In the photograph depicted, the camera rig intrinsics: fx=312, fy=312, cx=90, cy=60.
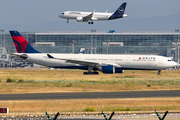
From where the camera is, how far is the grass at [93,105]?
21750 mm

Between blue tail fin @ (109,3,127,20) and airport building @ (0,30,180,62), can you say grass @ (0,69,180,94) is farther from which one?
airport building @ (0,30,180,62)

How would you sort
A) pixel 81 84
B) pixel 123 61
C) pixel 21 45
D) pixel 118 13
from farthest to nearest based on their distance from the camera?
pixel 118 13
pixel 21 45
pixel 123 61
pixel 81 84

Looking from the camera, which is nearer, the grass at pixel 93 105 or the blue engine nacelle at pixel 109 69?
the grass at pixel 93 105

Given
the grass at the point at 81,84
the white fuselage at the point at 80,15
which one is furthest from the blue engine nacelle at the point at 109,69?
the white fuselage at the point at 80,15

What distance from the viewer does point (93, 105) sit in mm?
23766

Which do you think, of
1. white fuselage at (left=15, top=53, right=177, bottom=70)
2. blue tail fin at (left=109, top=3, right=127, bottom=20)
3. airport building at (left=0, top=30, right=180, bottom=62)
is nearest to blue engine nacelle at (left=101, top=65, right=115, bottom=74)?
white fuselage at (left=15, top=53, right=177, bottom=70)

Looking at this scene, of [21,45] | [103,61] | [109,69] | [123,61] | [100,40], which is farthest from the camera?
[100,40]

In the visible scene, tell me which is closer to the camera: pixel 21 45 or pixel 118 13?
pixel 21 45

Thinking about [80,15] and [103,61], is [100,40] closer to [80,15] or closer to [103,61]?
[80,15]

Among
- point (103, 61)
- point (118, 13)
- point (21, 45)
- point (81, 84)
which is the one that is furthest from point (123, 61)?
point (118, 13)

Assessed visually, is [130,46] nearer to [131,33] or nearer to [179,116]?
[131,33]

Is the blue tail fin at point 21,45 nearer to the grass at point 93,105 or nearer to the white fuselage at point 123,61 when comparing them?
the white fuselage at point 123,61

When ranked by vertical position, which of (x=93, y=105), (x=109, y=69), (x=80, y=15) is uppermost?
(x=80, y=15)

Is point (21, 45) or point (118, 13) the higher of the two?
point (118, 13)
